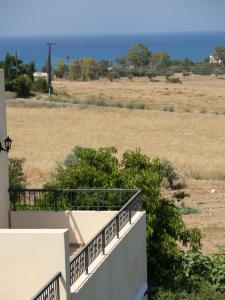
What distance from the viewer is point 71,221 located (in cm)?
1388

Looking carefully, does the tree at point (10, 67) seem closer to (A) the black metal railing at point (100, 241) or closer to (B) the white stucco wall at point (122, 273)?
(B) the white stucco wall at point (122, 273)

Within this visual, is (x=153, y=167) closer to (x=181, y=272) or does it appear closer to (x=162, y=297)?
(x=181, y=272)

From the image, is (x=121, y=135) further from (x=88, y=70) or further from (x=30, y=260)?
(x=88, y=70)

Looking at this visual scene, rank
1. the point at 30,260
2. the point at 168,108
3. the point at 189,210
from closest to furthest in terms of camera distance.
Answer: the point at 30,260, the point at 189,210, the point at 168,108

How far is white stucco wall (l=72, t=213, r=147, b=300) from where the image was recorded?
10.7m

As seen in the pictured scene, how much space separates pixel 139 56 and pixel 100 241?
137720 mm

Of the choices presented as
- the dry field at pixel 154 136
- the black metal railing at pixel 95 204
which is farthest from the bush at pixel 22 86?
the black metal railing at pixel 95 204

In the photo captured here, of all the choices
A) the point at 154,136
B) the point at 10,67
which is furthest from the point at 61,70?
the point at 154,136

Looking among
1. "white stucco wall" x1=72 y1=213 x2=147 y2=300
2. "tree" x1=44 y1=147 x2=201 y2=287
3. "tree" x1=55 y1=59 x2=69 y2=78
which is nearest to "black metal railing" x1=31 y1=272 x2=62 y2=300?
"white stucco wall" x1=72 y1=213 x2=147 y2=300

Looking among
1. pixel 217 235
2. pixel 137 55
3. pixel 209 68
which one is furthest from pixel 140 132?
pixel 137 55

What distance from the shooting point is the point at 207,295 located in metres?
15.5

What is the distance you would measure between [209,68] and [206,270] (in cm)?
11038

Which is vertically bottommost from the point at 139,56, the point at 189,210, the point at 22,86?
the point at 189,210

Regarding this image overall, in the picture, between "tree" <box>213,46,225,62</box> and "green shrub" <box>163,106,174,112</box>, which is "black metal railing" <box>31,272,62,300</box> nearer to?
"green shrub" <box>163,106,174,112</box>
